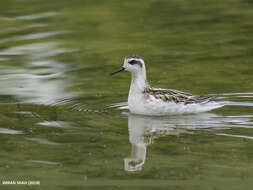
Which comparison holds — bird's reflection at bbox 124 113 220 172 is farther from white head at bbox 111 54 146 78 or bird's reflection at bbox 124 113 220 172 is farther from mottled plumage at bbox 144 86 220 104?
white head at bbox 111 54 146 78

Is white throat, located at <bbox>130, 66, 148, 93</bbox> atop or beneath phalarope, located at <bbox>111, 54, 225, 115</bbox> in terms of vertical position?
atop

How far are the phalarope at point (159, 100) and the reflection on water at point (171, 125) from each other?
17 centimetres

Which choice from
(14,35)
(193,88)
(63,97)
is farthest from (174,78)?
(14,35)

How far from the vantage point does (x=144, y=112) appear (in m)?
17.1

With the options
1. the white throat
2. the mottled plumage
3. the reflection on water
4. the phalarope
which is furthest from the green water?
the white throat

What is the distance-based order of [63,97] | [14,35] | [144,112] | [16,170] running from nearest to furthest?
[16,170] < [144,112] < [63,97] < [14,35]

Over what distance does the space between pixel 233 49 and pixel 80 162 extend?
11834 millimetres

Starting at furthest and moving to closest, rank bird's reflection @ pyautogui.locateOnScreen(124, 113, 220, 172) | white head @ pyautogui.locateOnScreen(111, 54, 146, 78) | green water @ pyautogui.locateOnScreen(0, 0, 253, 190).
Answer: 1. white head @ pyautogui.locateOnScreen(111, 54, 146, 78)
2. bird's reflection @ pyautogui.locateOnScreen(124, 113, 220, 172)
3. green water @ pyautogui.locateOnScreen(0, 0, 253, 190)

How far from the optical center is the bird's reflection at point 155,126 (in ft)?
47.3

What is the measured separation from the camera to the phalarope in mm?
17031

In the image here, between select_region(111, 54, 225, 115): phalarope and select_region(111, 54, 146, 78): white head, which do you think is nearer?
select_region(111, 54, 225, 115): phalarope

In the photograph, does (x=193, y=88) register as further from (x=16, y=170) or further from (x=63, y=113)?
(x=16, y=170)

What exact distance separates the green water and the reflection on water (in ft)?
0.08

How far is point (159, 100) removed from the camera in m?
17.0
